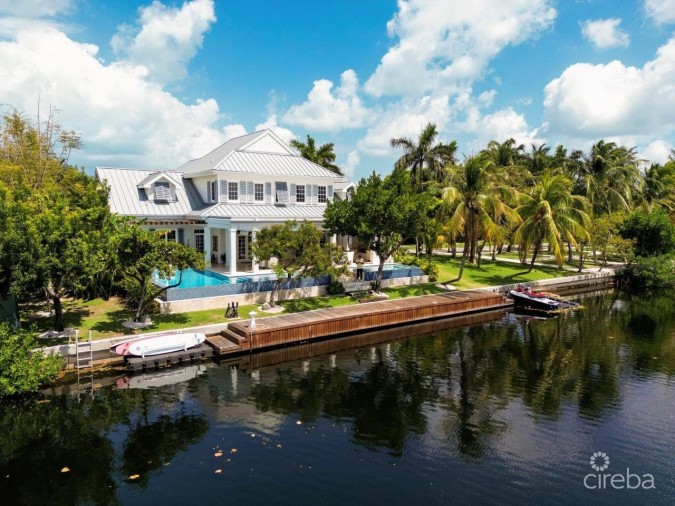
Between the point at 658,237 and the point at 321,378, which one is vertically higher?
the point at 658,237

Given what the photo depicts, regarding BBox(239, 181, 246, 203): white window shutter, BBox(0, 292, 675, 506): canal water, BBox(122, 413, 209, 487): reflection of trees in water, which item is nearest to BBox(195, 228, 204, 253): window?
BBox(239, 181, 246, 203): white window shutter

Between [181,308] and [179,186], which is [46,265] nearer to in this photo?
[181,308]

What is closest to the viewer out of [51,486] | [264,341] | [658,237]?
[51,486]

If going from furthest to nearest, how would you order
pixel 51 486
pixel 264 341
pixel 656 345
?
pixel 656 345 < pixel 264 341 < pixel 51 486

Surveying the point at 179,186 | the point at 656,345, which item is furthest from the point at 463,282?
the point at 179,186

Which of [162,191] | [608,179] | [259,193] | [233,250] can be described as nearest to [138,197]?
[162,191]

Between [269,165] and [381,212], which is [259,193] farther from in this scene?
[381,212]

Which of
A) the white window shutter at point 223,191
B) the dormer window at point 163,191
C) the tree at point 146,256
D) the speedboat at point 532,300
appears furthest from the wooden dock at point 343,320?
the dormer window at point 163,191

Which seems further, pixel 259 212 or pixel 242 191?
pixel 242 191
